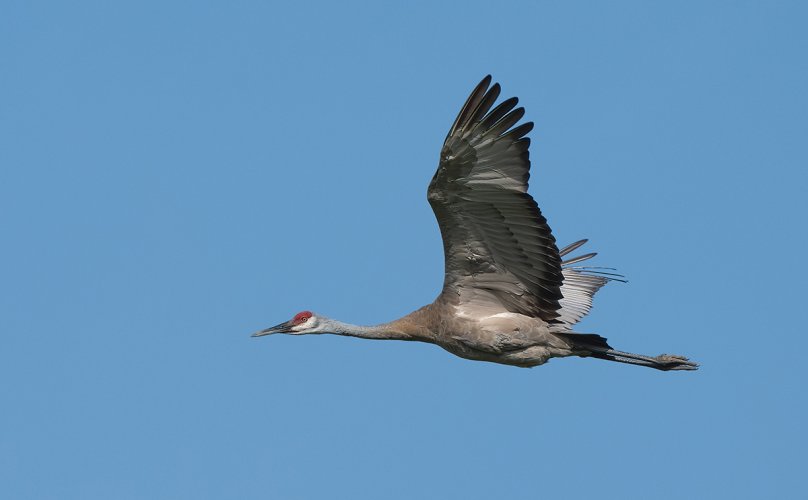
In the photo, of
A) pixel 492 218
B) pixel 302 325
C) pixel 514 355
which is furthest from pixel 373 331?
→ pixel 492 218

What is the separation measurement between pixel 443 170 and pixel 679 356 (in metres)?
4.19

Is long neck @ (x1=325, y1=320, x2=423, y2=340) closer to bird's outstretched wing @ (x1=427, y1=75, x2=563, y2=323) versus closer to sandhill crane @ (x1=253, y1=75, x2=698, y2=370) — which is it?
sandhill crane @ (x1=253, y1=75, x2=698, y2=370)

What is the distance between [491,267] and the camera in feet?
41.6

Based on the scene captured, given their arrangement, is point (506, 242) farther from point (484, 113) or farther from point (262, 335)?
point (262, 335)

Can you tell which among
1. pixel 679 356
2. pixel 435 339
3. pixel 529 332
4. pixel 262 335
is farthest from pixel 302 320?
pixel 679 356

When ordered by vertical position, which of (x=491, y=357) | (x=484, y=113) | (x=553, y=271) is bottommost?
(x=491, y=357)

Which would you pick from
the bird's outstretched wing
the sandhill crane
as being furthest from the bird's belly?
the bird's outstretched wing

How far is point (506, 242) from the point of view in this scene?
40.2 feet

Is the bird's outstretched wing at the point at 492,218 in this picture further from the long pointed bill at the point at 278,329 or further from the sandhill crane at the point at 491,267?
the long pointed bill at the point at 278,329

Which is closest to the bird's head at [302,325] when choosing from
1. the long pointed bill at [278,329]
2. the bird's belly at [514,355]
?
the long pointed bill at [278,329]

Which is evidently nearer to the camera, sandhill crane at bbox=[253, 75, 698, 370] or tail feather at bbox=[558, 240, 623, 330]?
sandhill crane at bbox=[253, 75, 698, 370]

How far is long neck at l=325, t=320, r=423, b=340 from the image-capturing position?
13281mm

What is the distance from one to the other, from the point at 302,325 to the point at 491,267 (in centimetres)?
254

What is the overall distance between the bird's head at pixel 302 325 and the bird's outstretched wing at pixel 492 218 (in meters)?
1.69
